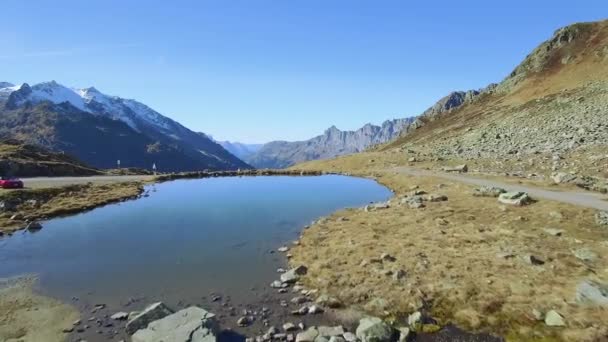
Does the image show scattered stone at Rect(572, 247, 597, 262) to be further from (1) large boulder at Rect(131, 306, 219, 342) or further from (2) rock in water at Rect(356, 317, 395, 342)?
(1) large boulder at Rect(131, 306, 219, 342)

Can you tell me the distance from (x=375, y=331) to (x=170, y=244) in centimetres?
2321

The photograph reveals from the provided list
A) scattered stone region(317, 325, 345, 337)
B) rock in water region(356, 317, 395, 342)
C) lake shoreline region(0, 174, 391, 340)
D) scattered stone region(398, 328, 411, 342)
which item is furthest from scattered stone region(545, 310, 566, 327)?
lake shoreline region(0, 174, 391, 340)

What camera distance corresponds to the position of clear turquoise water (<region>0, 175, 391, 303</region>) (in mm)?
27125

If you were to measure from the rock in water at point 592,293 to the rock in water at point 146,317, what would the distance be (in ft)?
65.3

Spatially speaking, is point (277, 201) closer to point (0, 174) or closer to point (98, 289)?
point (98, 289)

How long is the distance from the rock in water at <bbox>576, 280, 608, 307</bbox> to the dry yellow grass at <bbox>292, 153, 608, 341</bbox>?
438mm

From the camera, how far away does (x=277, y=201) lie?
60188 mm

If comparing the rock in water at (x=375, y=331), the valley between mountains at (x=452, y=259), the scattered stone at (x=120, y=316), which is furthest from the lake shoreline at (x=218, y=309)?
the rock in water at (x=375, y=331)

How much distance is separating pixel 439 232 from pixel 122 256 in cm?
2477

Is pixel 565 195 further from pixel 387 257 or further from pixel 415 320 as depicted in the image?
pixel 415 320

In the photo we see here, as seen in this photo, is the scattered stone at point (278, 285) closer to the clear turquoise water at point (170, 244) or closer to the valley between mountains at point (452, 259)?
the valley between mountains at point (452, 259)

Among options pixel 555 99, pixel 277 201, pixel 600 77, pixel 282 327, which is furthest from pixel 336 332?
pixel 600 77

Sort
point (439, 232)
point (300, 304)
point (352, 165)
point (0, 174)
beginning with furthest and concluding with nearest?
point (352, 165), point (0, 174), point (439, 232), point (300, 304)

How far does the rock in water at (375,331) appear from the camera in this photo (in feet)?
62.2
